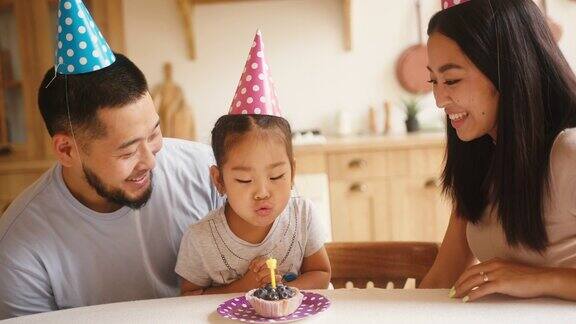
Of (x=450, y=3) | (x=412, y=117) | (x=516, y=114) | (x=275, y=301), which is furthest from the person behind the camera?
(x=412, y=117)

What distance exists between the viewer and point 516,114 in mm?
1284

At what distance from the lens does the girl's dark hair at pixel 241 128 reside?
152cm

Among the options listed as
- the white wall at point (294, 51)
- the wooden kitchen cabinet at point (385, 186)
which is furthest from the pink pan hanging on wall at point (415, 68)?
the wooden kitchen cabinet at point (385, 186)

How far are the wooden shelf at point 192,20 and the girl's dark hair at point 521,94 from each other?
2.39 m

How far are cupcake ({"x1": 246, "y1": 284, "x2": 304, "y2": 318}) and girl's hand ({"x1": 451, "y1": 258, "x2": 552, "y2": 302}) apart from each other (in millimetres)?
311

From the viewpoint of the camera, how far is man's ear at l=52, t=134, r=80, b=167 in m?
1.65

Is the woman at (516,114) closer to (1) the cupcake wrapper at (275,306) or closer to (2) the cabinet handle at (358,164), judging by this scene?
(1) the cupcake wrapper at (275,306)

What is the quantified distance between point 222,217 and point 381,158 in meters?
1.86

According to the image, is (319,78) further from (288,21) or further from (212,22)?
(212,22)

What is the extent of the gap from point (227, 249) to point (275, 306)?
399 mm

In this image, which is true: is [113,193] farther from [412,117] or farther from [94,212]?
[412,117]

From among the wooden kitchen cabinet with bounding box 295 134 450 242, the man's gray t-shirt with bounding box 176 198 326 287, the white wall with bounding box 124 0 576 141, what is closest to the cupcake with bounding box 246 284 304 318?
the man's gray t-shirt with bounding box 176 198 326 287

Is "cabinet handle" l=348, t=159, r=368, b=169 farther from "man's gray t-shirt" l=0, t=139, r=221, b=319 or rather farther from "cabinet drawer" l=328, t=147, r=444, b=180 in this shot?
"man's gray t-shirt" l=0, t=139, r=221, b=319

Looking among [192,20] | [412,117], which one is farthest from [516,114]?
[192,20]
